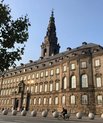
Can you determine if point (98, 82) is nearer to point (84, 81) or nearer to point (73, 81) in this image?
point (84, 81)

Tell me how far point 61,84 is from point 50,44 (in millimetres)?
34395

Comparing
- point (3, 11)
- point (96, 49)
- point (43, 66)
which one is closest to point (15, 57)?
point (3, 11)

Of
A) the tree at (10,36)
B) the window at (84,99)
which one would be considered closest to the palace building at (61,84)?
the window at (84,99)

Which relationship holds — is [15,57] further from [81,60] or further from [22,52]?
[81,60]

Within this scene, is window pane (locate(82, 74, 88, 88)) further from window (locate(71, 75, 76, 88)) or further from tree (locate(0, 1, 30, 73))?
tree (locate(0, 1, 30, 73))

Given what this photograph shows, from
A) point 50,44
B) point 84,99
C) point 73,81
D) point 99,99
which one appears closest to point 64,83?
point 73,81

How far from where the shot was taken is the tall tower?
3394 inches

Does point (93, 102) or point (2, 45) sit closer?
point (2, 45)

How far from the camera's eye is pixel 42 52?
8788 cm

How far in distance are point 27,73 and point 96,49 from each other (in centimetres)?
3126

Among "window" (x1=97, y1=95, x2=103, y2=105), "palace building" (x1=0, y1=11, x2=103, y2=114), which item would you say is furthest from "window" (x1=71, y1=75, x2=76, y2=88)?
"window" (x1=97, y1=95, x2=103, y2=105)

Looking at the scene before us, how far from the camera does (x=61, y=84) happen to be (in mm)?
55500

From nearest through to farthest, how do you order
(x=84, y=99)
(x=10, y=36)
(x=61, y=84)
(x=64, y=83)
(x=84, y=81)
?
(x=10, y=36) → (x=84, y=99) → (x=84, y=81) → (x=64, y=83) → (x=61, y=84)

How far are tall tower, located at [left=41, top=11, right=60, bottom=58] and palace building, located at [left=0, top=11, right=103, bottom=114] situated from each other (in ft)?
1.95
